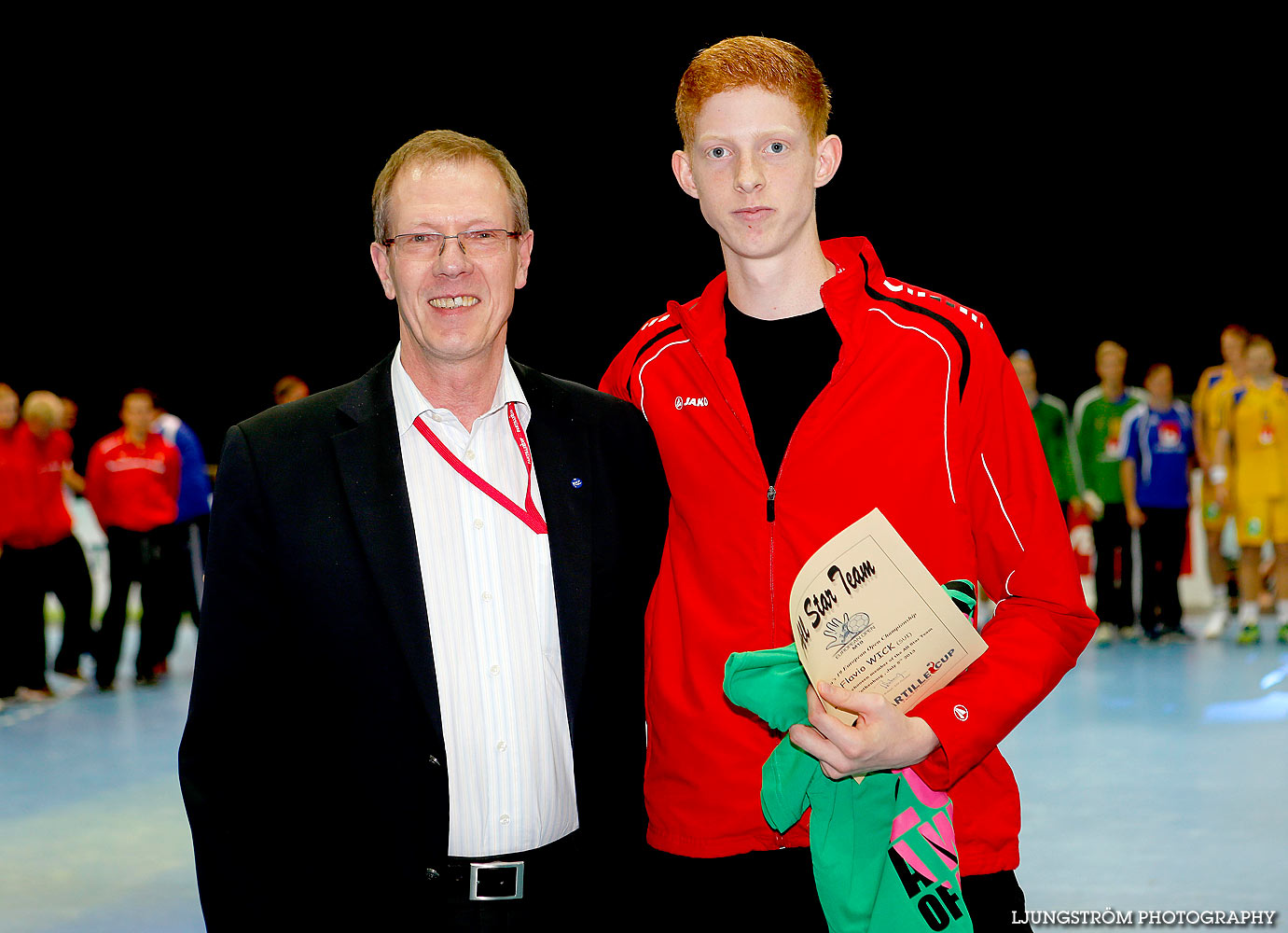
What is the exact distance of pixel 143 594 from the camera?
24.7 ft

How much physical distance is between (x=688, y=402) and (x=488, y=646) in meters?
0.50

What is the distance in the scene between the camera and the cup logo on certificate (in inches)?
57.2

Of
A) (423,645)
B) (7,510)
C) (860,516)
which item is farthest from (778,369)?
(7,510)

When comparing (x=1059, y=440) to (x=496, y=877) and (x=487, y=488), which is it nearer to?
(x=487, y=488)

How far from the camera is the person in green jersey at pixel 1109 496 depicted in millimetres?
8023

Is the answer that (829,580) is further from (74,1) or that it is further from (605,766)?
(74,1)

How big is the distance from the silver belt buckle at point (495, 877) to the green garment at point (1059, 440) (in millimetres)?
6913

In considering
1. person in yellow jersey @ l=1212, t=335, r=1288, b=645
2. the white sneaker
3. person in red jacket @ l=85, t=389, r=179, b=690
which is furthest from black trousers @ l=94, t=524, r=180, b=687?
person in yellow jersey @ l=1212, t=335, r=1288, b=645

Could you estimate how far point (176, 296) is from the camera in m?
13.0

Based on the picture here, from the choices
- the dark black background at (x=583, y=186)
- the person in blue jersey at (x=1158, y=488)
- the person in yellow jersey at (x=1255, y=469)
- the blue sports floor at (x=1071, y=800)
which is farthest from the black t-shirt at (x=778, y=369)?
the dark black background at (x=583, y=186)

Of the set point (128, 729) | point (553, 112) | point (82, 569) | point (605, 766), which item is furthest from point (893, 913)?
point (553, 112)

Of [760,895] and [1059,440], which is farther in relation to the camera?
[1059,440]

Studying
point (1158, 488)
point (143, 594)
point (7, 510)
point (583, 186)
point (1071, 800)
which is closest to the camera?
point (1071, 800)

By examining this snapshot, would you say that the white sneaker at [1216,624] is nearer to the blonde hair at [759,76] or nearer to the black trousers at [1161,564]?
the black trousers at [1161,564]
